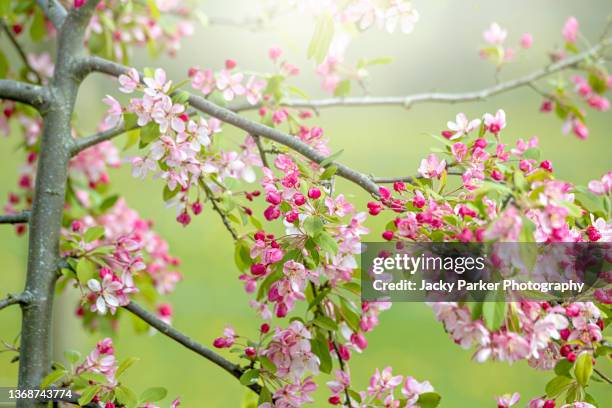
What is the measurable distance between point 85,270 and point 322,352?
0.47 metres

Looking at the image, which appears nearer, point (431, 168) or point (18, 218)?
point (431, 168)

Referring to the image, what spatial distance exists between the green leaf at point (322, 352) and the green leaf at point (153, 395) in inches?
11.1

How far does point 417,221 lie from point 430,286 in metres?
0.10

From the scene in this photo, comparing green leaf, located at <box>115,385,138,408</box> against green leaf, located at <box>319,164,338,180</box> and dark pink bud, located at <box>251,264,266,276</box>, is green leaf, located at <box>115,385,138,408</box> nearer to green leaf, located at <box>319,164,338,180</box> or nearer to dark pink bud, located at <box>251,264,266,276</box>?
Answer: dark pink bud, located at <box>251,264,266,276</box>

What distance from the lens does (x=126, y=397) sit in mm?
1276

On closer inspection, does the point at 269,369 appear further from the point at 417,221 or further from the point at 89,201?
the point at 89,201

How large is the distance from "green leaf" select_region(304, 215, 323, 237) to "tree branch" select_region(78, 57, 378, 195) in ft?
0.37

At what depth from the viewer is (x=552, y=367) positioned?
118 cm

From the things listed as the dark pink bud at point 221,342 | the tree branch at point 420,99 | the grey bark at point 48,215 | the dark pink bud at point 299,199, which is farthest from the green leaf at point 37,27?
the dark pink bud at point 299,199

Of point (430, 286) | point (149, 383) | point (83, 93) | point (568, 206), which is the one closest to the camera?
point (568, 206)

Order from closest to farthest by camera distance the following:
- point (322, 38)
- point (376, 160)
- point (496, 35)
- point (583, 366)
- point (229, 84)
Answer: point (583, 366) < point (322, 38) < point (229, 84) < point (496, 35) < point (376, 160)

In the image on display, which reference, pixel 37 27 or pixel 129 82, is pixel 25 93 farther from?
pixel 37 27

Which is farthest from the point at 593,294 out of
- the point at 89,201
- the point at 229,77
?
the point at 89,201

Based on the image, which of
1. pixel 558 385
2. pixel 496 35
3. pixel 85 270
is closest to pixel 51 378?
pixel 85 270
